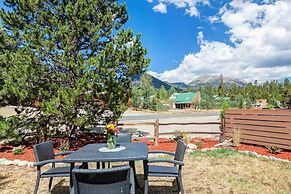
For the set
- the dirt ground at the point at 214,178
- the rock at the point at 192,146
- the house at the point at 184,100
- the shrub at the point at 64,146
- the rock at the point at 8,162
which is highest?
the house at the point at 184,100

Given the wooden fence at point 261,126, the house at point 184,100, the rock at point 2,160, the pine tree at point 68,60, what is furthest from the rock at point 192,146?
the house at point 184,100

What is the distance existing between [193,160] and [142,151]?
3557 mm

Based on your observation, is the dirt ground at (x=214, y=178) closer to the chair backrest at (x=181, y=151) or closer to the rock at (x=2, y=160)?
the rock at (x=2, y=160)

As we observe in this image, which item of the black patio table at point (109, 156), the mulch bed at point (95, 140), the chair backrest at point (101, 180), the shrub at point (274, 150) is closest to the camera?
the chair backrest at point (101, 180)

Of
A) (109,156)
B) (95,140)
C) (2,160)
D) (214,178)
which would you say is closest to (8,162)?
(2,160)

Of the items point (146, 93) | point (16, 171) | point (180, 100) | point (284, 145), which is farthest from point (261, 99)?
point (16, 171)

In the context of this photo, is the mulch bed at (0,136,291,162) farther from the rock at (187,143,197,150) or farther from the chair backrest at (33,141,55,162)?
the chair backrest at (33,141,55,162)

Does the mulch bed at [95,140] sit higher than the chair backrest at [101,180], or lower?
lower

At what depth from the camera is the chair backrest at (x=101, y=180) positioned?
9.55ft

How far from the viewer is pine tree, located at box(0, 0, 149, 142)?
24.2 ft

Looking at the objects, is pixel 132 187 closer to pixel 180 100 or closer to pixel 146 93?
pixel 146 93

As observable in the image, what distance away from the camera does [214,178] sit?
18.7 feet

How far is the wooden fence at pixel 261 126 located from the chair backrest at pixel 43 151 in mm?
6697

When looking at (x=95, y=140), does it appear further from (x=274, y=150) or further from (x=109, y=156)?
(x=109, y=156)
